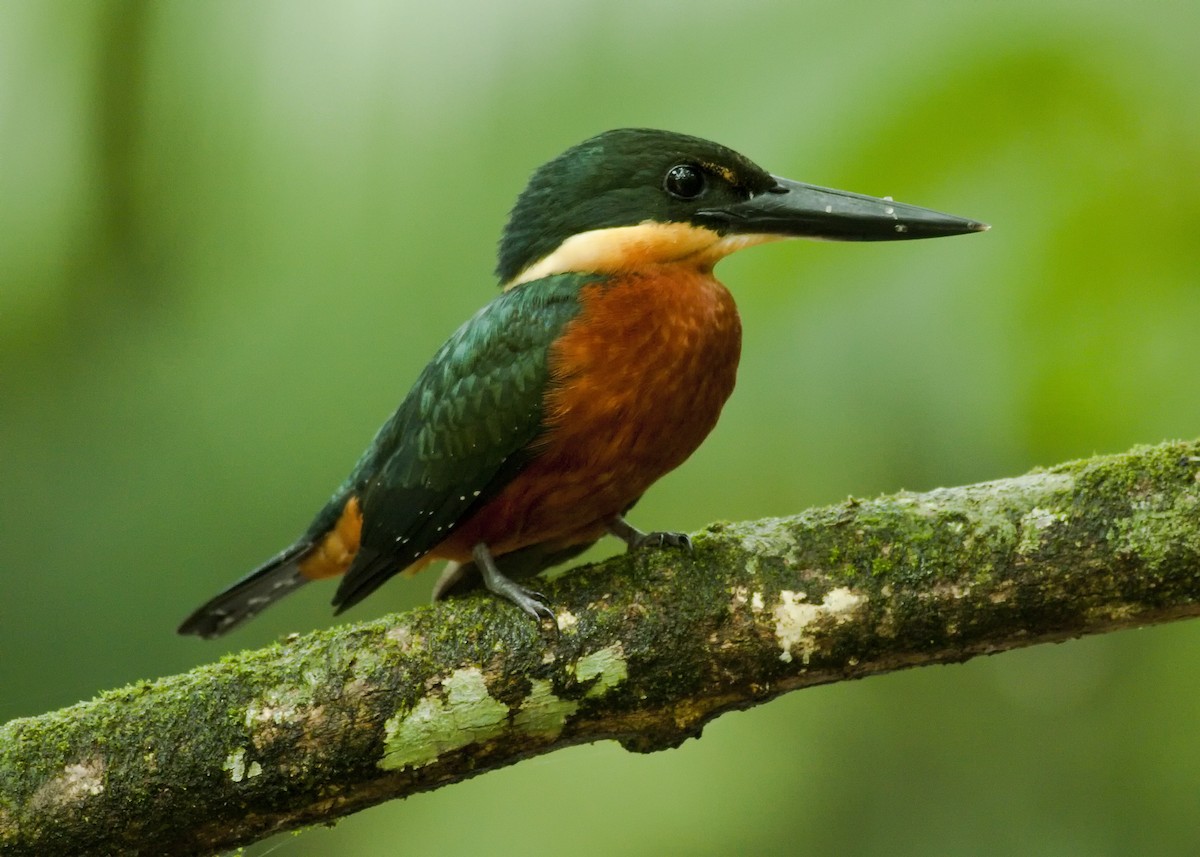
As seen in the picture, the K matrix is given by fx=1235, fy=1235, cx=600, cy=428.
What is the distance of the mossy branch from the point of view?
2.24 m

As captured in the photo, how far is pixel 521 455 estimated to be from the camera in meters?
2.70

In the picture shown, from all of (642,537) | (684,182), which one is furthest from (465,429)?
(684,182)

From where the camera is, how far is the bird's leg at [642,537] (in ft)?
8.64

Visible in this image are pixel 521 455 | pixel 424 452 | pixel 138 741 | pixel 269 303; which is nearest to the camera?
pixel 138 741

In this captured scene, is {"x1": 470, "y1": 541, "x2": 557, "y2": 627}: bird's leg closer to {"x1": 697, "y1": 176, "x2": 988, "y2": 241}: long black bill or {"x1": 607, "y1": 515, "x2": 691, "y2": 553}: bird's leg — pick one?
{"x1": 607, "y1": 515, "x2": 691, "y2": 553}: bird's leg

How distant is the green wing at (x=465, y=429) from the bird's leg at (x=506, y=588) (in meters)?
0.10

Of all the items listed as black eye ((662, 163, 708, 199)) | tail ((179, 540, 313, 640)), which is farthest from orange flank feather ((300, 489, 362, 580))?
black eye ((662, 163, 708, 199))

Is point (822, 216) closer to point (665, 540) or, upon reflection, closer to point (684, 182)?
point (684, 182)

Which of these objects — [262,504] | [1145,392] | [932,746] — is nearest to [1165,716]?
[932,746]

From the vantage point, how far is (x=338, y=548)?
3293 mm

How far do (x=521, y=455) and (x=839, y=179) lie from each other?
3.39ft

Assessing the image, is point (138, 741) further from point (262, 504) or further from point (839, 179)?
point (262, 504)

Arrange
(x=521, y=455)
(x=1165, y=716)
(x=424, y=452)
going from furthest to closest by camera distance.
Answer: (x=1165, y=716) → (x=424, y=452) → (x=521, y=455)

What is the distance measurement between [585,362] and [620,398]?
108mm
